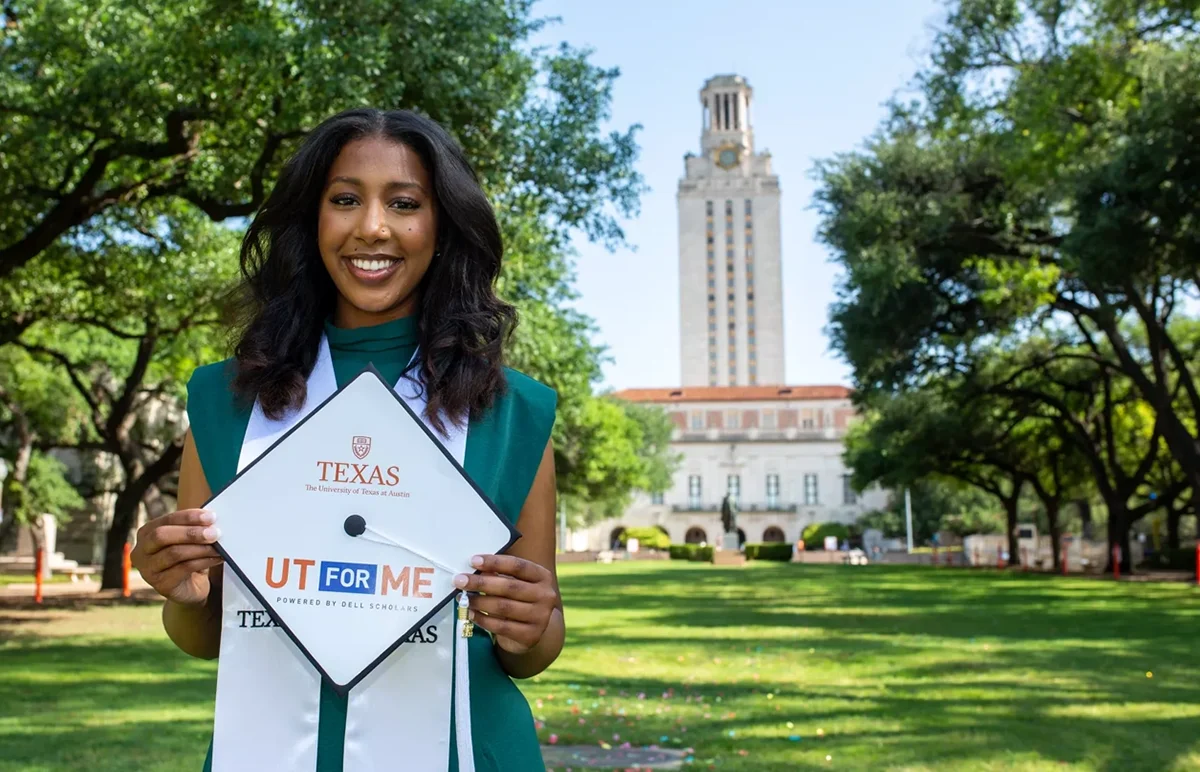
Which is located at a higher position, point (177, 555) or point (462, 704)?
point (177, 555)

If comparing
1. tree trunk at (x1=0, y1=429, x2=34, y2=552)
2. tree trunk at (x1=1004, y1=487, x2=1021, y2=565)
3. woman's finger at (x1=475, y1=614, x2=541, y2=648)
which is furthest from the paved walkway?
tree trunk at (x1=1004, y1=487, x2=1021, y2=565)

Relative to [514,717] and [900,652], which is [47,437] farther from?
[514,717]

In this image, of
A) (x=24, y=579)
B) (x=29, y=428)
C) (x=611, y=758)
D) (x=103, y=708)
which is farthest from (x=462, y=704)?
(x=24, y=579)

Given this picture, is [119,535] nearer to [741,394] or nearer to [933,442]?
[933,442]

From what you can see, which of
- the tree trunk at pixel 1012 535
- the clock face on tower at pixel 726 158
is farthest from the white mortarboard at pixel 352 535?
the clock face on tower at pixel 726 158

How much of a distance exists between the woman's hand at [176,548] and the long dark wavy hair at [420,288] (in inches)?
8.6

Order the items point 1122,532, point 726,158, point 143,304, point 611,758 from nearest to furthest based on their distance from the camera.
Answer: point 611,758 → point 143,304 → point 1122,532 → point 726,158

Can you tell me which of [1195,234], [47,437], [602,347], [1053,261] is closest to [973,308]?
[1053,261]

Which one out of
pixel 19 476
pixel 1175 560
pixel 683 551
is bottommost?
pixel 1175 560

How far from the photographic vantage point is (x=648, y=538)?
A: 266 ft

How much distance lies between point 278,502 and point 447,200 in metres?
0.55

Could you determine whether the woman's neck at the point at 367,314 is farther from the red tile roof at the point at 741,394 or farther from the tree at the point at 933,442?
the red tile roof at the point at 741,394

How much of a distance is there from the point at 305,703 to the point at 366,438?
1.20ft

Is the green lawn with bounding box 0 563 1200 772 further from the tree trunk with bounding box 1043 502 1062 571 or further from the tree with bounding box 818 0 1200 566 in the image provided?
the tree trunk with bounding box 1043 502 1062 571
